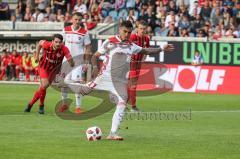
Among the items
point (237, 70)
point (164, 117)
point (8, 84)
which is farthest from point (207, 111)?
point (8, 84)

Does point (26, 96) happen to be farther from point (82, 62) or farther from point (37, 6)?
point (37, 6)

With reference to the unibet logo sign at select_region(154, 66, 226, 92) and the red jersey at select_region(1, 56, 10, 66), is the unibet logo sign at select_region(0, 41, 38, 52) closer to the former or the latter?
the red jersey at select_region(1, 56, 10, 66)

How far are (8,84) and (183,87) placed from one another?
28.6ft

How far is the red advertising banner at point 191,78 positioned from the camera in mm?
29672

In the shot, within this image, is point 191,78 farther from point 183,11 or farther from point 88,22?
point 88,22

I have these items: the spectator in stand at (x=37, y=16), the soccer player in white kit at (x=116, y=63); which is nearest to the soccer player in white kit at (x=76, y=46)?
the soccer player in white kit at (x=116, y=63)

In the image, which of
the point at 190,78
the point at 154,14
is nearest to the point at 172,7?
the point at 154,14

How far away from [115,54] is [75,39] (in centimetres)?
628

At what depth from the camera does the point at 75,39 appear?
2030 cm

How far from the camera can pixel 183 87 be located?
30.6m

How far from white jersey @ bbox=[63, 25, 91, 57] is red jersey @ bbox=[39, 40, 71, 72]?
948 millimetres

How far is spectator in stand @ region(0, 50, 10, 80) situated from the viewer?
37.2 meters

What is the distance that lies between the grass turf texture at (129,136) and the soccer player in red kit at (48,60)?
1.60ft

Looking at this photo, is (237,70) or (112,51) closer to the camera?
(112,51)
